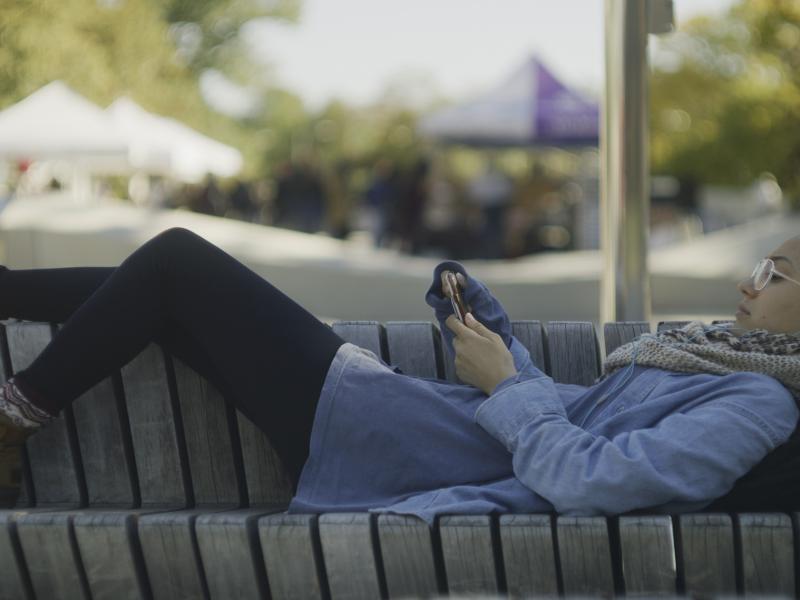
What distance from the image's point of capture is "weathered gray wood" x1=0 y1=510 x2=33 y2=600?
2.97 meters

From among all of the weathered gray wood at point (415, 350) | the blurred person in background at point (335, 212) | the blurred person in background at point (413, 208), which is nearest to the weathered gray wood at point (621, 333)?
the weathered gray wood at point (415, 350)

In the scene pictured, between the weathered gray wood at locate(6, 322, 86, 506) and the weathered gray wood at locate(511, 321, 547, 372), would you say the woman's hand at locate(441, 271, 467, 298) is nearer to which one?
the weathered gray wood at locate(511, 321, 547, 372)

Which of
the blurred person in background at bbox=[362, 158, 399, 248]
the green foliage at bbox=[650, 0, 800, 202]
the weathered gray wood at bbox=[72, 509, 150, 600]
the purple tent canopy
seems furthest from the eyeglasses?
the green foliage at bbox=[650, 0, 800, 202]

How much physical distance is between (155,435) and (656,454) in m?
1.32

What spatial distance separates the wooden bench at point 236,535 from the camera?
8.91 ft

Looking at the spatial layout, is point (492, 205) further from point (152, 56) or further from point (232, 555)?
point (152, 56)

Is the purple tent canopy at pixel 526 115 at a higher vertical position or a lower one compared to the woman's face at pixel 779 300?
higher

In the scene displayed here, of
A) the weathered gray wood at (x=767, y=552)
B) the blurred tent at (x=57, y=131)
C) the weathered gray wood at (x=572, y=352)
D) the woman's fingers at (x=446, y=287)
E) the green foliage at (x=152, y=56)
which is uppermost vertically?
the green foliage at (x=152, y=56)

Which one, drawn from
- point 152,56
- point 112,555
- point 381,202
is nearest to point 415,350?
point 112,555

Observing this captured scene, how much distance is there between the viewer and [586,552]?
8.91 ft

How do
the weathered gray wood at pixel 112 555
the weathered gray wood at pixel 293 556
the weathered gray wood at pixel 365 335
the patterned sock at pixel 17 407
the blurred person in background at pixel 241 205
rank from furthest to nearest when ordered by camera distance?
the blurred person in background at pixel 241 205 → the weathered gray wood at pixel 365 335 → the patterned sock at pixel 17 407 → the weathered gray wood at pixel 112 555 → the weathered gray wood at pixel 293 556

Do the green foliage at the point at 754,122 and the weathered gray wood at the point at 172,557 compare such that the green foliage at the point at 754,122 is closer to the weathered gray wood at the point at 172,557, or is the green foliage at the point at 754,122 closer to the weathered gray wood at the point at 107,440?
the weathered gray wood at the point at 107,440

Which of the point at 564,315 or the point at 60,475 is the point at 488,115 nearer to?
the point at 564,315

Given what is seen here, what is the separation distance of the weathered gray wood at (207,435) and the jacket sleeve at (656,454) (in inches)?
33.2
